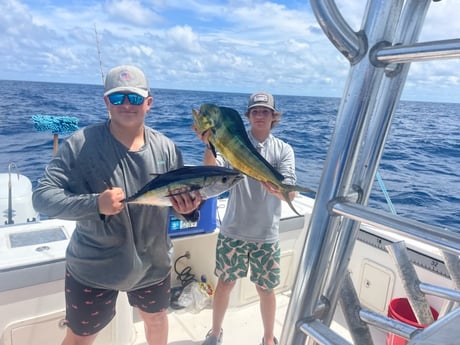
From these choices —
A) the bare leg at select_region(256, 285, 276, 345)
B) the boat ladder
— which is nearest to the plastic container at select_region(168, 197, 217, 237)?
the bare leg at select_region(256, 285, 276, 345)

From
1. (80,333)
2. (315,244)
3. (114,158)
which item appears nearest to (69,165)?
(114,158)

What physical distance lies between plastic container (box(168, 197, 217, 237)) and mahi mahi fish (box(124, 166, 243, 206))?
1313 millimetres

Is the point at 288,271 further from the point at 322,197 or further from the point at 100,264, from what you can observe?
the point at 322,197

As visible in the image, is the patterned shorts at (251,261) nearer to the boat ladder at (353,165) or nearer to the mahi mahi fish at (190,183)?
the mahi mahi fish at (190,183)

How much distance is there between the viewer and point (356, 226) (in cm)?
91

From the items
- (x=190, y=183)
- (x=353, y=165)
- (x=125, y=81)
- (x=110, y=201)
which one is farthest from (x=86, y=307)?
(x=353, y=165)

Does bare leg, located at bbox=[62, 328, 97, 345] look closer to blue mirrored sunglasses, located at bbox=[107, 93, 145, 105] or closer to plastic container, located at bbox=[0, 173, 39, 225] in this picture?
blue mirrored sunglasses, located at bbox=[107, 93, 145, 105]

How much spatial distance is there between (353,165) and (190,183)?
73cm

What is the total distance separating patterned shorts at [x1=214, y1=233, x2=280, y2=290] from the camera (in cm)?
264

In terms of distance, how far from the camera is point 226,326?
3.12m

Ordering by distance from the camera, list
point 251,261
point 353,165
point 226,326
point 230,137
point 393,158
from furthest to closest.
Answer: point 393,158 → point 226,326 → point 251,261 → point 230,137 → point 353,165

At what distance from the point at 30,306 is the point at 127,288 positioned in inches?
28.3

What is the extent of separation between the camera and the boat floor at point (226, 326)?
2.94 m

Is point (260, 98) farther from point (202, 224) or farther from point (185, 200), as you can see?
point (185, 200)
